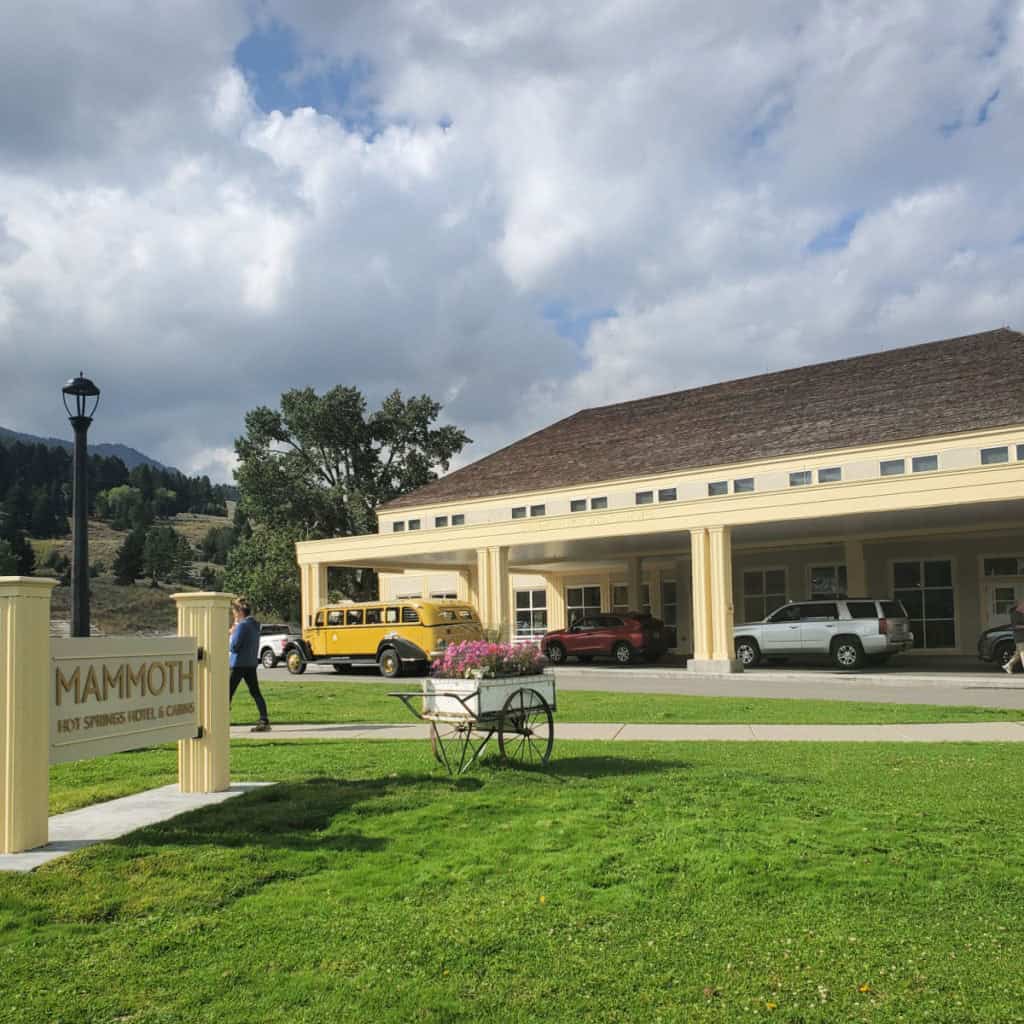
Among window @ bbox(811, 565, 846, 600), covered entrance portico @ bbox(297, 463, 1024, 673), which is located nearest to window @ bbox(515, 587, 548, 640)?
covered entrance portico @ bbox(297, 463, 1024, 673)

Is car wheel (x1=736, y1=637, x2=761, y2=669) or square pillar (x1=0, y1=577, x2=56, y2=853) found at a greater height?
square pillar (x1=0, y1=577, x2=56, y2=853)

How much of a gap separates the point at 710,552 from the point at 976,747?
15176mm

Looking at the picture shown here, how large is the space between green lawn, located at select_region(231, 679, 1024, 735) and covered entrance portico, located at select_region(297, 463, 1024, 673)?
24.1ft

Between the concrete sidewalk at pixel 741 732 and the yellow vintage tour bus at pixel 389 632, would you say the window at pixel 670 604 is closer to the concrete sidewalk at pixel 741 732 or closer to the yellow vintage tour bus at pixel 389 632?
the yellow vintage tour bus at pixel 389 632

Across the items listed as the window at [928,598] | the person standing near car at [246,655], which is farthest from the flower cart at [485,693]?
the window at [928,598]

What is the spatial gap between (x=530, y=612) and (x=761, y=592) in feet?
33.5

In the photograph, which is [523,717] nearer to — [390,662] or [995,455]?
[390,662]

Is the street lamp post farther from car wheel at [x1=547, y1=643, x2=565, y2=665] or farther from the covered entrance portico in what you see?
car wheel at [x1=547, y1=643, x2=565, y2=665]

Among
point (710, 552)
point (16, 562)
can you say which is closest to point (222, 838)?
point (710, 552)

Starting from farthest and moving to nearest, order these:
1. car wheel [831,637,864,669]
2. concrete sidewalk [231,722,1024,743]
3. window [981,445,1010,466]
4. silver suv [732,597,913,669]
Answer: window [981,445,1010,466]
car wheel [831,637,864,669]
silver suv [732,597,913,669]
concrete sidewalk [231,722,1024,743]

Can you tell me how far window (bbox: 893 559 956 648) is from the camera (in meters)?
29.4

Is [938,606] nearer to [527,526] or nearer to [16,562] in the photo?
[527,526]

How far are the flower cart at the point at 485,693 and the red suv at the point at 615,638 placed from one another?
65.6 feet

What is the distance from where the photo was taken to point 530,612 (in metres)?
40.0
